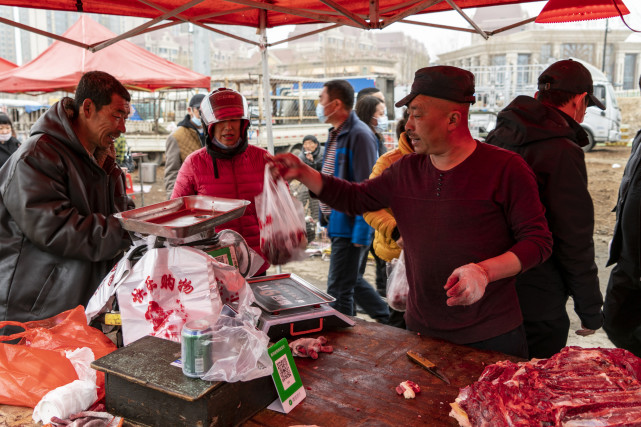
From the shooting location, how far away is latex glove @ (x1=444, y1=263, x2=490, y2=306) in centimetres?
163

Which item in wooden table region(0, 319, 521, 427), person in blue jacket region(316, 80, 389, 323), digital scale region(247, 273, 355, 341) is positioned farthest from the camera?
person in blue jacket region(316, 80, 389, 323)

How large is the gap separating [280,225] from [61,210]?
956 millimetres

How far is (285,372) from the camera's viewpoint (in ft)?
5.61

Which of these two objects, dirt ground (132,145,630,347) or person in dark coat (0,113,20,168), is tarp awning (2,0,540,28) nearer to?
dirt ground (132,145,630,347)

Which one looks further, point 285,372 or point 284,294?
point 284,294

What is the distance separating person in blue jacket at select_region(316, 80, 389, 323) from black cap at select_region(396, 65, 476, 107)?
6.47 ft

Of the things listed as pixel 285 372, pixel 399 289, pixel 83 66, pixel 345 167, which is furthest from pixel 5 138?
pixel 285 372

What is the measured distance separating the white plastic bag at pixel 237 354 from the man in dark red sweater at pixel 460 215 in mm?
812

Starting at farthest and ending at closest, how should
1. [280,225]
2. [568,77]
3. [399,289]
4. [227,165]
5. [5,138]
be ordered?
[5,138] → [227,165] → [399,289] → [568,77] → [280,225]

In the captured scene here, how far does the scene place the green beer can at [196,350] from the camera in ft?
4.84

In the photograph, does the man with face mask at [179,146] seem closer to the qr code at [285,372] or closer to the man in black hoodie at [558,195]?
the man in black hoodie at [558,195]

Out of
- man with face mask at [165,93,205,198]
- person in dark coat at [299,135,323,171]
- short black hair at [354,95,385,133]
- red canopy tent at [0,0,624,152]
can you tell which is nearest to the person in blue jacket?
red canopy tent at [0,0,624,152]

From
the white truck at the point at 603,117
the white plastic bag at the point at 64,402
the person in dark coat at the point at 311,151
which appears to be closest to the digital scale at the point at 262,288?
the white plastic bag at the point at 64,402

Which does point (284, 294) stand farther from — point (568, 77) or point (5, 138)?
point (5, 138)
